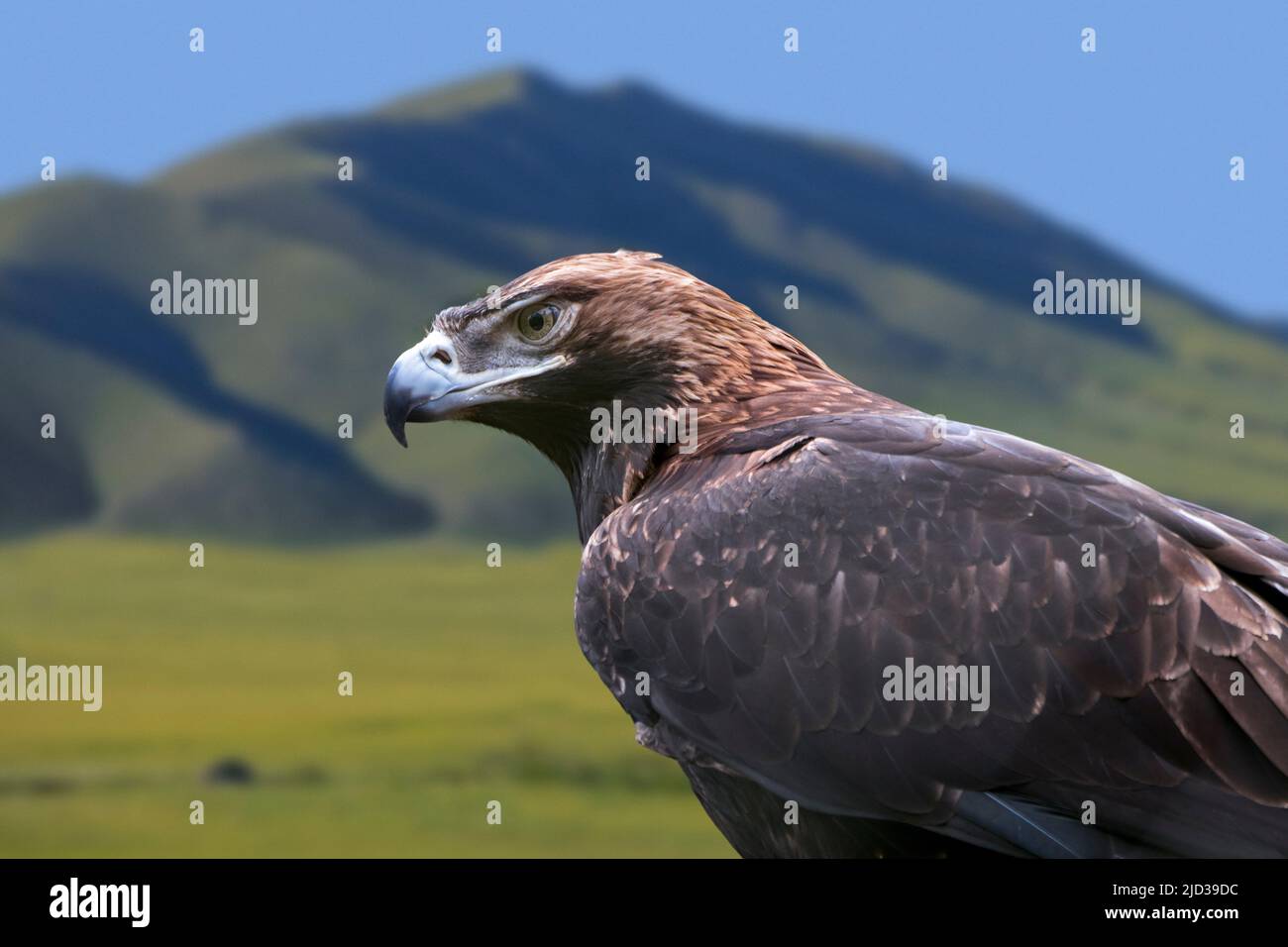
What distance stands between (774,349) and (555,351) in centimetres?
99

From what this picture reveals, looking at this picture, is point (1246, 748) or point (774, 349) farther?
point (774, 349)

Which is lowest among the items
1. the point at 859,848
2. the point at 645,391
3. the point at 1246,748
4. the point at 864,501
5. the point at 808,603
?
the point at 859,848

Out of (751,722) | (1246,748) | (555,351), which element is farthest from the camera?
(555,351)

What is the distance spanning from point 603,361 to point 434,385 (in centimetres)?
77

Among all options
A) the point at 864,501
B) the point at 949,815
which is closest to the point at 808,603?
the point at 864,501

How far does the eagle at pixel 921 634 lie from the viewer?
5312 mm

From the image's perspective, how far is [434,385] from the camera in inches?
264

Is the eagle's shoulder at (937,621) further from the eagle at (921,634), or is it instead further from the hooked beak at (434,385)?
the hooked beak at (434,385)

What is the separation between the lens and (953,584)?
564 centimetres

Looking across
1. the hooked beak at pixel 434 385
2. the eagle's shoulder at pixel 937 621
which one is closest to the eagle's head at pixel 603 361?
the hooked beak at pixel 434 385

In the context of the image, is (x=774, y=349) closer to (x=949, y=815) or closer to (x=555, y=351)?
(x=555, y=351)

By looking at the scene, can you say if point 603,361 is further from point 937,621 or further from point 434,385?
point 937,621

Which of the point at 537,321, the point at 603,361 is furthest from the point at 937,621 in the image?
the point at 537,321

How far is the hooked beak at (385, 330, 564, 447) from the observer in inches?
263
